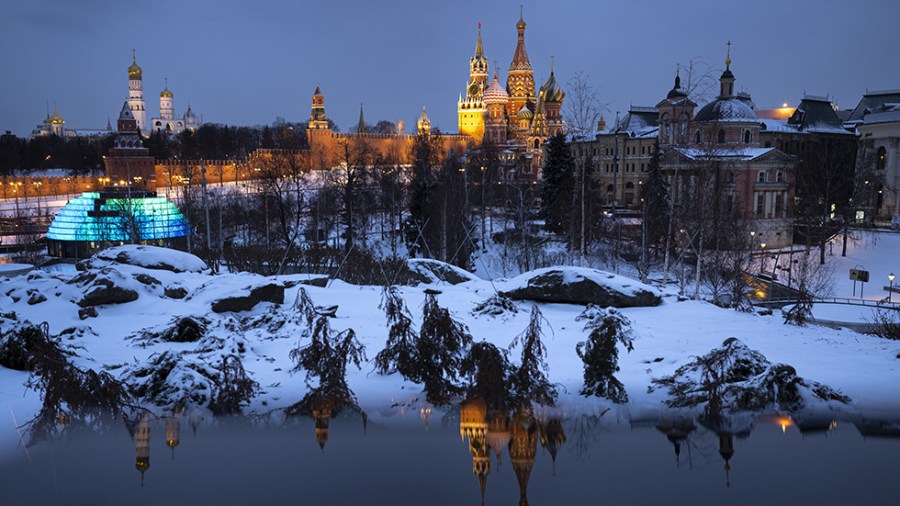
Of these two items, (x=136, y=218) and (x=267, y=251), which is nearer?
(x=267, y=251)

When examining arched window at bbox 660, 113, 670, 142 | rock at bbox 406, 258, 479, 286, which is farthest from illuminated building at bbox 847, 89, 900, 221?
rock at bbox 406, 258, 479, 286

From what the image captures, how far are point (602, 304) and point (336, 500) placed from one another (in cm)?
700

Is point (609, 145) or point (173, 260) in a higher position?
point (609, 145)

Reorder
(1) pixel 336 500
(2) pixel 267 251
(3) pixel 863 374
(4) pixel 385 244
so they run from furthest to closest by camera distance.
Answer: (4) pixel 385 244
(2) pixel 267 251
(3) pixel 863 374
(1) pixel 336 500

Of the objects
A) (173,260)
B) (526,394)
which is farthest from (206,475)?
(173,260)

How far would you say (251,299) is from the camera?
31.5 feet

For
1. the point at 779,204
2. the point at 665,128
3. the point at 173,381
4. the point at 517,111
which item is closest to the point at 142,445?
the point at 173,381

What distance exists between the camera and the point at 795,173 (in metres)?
36.2

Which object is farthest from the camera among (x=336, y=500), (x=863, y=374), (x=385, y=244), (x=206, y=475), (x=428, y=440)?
(x=385, y=244)

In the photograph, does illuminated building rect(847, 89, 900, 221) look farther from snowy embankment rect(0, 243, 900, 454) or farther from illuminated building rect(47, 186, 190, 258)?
illuminated building rect(47, 186, 190, 258)

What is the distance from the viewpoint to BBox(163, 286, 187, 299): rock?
1054 cm

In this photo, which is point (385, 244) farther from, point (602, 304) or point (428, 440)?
point (428, 440)

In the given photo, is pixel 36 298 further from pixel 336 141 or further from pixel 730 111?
pixel 336 141

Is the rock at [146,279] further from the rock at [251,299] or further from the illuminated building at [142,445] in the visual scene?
the illuminated building at [142,445]
